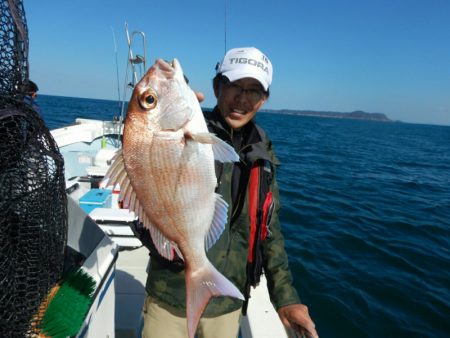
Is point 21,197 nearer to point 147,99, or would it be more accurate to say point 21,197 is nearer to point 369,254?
point 147,99

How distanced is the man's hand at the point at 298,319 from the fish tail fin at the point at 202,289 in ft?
2.24

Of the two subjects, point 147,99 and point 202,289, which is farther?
point 202,289

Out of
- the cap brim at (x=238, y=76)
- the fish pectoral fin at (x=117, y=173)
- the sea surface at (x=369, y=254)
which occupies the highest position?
the cap brim at (x=238, y=76)

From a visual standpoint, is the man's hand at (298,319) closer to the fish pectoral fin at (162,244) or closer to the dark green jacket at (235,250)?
the dark green jacket at (235,250)

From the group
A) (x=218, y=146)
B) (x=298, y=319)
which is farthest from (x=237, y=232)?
(x=218, y=146)

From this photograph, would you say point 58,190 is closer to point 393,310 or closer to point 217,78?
point 217,78

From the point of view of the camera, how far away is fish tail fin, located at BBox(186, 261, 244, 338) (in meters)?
1.63

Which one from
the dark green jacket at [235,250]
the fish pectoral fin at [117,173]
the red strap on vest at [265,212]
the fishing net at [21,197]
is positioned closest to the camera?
the fishing net at [21,197]

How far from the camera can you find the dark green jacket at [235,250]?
2094 mm

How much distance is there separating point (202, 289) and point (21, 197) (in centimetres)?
104

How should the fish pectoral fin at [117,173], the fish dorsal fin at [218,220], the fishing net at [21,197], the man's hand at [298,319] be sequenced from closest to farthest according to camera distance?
the fishing net at [21,197] < the fish pectoral fin at [117,173] < the fish dorsal fin at [218,220] < the man's hand at [298,319]

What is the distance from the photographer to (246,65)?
6.79ft

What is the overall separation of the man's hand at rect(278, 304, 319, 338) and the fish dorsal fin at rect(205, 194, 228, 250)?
0.90 m

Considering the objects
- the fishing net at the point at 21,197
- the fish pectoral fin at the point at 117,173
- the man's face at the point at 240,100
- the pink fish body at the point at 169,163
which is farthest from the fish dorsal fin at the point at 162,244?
the man's face at the point at 240,100
